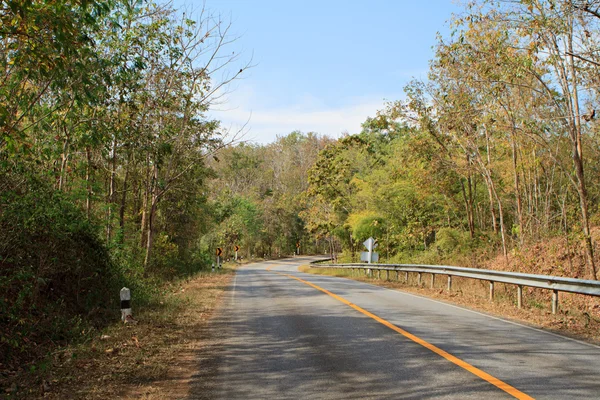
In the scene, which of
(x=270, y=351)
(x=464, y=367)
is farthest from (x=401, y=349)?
(x=270, y=351)

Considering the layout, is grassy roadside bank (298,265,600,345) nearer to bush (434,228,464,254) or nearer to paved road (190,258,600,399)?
paved road (190,258,600,399)

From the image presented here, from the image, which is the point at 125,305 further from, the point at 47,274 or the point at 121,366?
the point at 121,366

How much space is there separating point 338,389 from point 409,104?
22.1 m

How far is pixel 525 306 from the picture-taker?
1302cm

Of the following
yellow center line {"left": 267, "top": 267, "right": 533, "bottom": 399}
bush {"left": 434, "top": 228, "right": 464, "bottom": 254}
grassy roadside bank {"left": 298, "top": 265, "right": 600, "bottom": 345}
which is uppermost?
bush {"left": 434, "top": 228, "right": 464, "bottom": 254}

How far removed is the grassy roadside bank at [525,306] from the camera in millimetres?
9922

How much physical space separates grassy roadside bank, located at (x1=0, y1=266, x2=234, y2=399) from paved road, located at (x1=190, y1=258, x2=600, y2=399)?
40 cm

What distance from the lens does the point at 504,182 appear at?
2783cm

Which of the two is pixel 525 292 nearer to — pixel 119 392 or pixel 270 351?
pixel 270 351

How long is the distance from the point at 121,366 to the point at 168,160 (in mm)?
13040

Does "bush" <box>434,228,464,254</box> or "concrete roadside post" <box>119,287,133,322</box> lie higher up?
"bush" <box>434,228,464,254</box>

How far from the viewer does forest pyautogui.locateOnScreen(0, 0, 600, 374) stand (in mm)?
8562

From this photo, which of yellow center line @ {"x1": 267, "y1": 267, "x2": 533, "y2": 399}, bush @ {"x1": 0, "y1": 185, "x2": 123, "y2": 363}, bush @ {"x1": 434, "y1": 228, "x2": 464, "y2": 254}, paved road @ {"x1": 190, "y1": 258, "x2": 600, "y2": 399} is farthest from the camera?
bush @ {"x1": 434, "y1": 228, "x2": 464, "y2": 254}

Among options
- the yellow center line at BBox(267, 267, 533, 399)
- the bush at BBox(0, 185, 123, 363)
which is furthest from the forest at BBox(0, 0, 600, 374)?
the yellow center line at BBox(267, 267, 533, 399)
